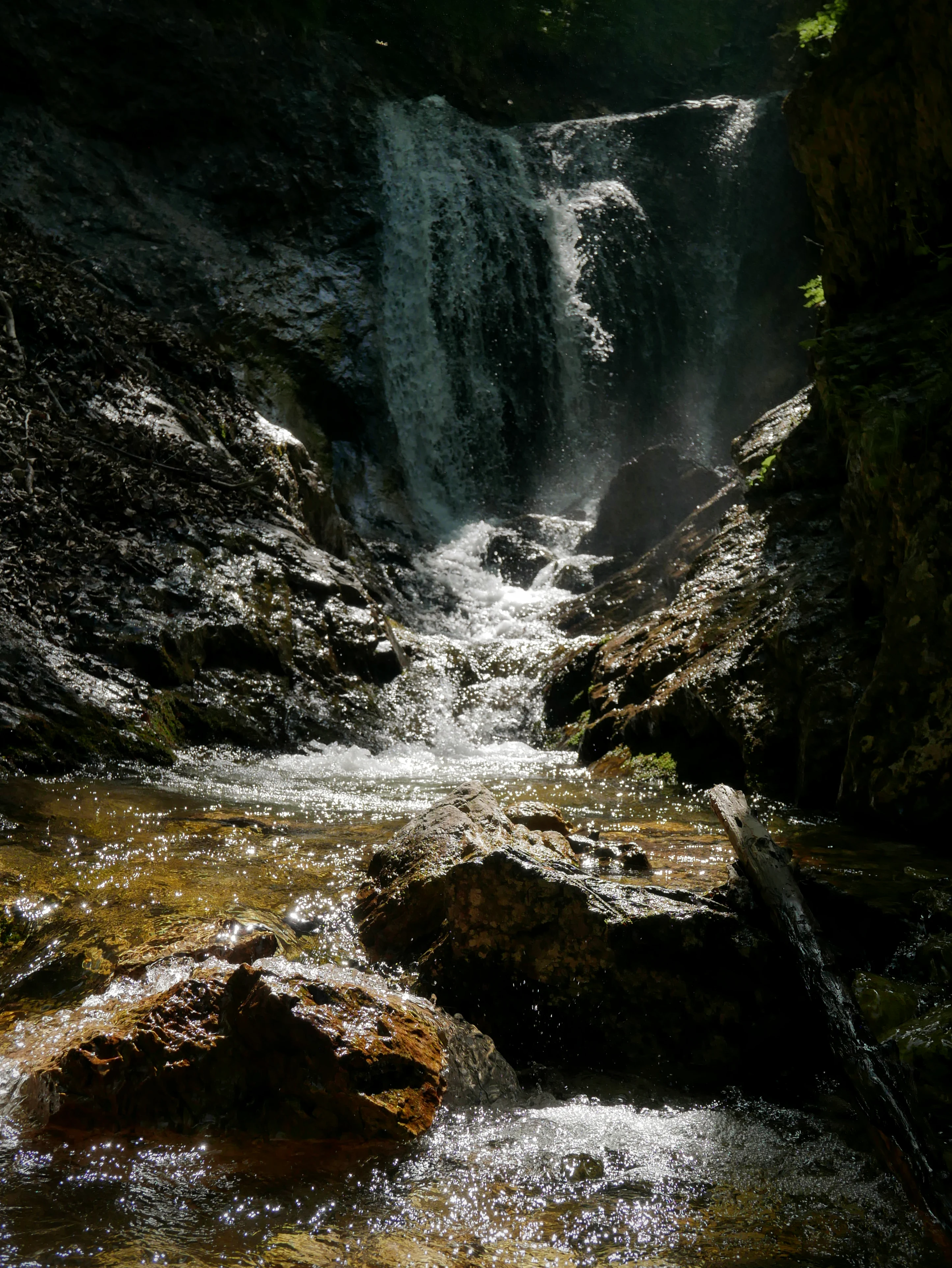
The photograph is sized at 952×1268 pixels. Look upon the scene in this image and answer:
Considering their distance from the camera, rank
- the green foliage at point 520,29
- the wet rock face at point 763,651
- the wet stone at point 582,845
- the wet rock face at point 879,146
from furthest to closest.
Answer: the green foliage at point 520,29
the wet rock face at point 763,651
the wet rock face at point 879,146
the wet stone at point 582,845

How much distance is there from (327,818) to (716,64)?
3007 centimetres

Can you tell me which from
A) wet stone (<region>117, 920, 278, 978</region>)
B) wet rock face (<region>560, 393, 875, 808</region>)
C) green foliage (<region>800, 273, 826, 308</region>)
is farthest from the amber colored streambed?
green foliage (<region>800, 273, 826, 308</region>)

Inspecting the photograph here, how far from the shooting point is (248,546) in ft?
28.8

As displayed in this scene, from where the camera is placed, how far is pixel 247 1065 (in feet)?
7.59

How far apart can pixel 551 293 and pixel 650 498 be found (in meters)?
7.28

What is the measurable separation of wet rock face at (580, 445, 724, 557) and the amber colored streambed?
10742mm

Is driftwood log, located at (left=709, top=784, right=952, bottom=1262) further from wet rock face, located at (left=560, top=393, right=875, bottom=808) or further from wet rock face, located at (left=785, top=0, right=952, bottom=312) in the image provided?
wet rock face, located at (left=785, top=0, right=952, bottom=312)

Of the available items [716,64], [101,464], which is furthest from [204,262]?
[716,64]

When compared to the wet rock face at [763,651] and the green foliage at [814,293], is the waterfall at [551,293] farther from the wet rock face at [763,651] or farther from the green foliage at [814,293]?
the green foliage at [814,293]

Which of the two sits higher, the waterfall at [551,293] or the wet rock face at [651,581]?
the waterfall at [551,293]

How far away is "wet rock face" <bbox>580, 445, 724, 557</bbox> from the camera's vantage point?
14.0 metres

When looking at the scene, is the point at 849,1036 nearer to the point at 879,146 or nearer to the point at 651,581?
the point at 879,146

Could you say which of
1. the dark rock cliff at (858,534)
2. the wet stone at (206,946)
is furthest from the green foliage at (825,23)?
the wet stone at (206,946)

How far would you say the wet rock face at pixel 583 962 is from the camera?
2.78 metres
